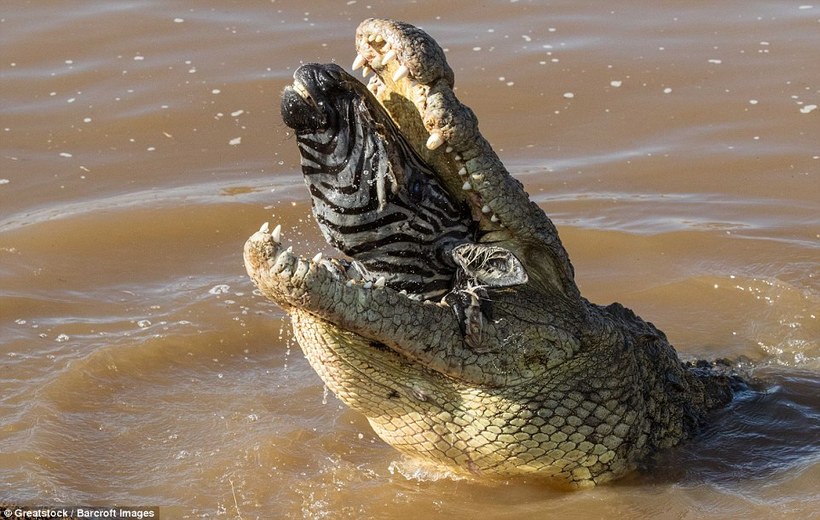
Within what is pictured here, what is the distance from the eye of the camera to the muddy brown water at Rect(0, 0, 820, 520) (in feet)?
16.2

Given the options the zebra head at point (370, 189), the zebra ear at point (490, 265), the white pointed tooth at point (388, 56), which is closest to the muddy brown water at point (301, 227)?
the zebra head at point (370, 189)

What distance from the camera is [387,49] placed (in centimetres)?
363

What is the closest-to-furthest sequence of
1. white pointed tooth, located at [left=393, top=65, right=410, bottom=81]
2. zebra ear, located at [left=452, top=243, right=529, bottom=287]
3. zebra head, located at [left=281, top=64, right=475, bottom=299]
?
white pointed tooth, located at [left=393, top=65, right=410, bottom=81] < zebra head, located at [left=281, top=64, right=475, bottom=299] < zebra ear, located at [left=452, top=243, right=529, bottom=287]

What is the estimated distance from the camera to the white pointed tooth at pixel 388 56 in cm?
359

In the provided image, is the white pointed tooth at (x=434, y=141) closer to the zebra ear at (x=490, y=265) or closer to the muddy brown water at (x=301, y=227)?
the zebra ear at (x=490, y=265)

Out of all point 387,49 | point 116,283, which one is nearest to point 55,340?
point 116,283

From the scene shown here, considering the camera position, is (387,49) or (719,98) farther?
Result: (719,98)

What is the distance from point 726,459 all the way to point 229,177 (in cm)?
475

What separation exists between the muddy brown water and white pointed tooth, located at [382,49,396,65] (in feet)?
1.91

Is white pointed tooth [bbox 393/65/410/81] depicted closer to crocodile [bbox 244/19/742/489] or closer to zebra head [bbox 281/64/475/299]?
crocodile [bbox 244/19/742/489]

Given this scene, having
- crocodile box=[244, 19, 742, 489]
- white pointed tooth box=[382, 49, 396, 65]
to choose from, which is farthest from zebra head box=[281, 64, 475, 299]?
white pointed tooth box=[382, 49, 396, 65]

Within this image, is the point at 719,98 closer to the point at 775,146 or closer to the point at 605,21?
the point at 775,146

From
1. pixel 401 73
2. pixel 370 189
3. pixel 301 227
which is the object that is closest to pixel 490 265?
pixel 370 189

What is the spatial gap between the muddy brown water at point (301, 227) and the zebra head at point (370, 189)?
0.82ft
